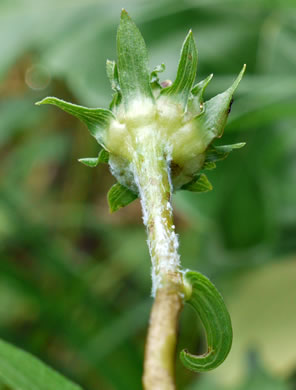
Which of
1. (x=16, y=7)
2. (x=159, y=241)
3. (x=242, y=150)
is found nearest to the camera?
(x=159, y=241)

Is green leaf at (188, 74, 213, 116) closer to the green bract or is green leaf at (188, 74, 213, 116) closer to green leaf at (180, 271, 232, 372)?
the green bract

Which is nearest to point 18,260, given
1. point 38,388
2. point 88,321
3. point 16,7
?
point 88,321

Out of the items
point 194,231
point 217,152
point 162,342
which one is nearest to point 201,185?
point 217,152

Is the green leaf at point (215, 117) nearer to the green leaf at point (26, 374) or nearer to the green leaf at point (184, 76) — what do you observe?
the green leaf at point (184, 76)

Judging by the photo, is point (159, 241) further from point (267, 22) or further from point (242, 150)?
point (267, 22)

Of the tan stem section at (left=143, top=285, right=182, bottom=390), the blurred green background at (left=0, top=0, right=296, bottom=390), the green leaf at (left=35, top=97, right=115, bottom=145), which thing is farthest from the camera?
the blurred green background at (left=0, top=0, right=296, bottom=390)

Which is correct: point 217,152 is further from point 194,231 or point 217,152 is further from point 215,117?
point 194,231

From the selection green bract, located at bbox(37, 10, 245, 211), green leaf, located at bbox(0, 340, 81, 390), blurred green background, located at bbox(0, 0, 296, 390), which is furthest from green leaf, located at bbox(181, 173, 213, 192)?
blurred green background, located at bbox(0, 0, 296, 390)
